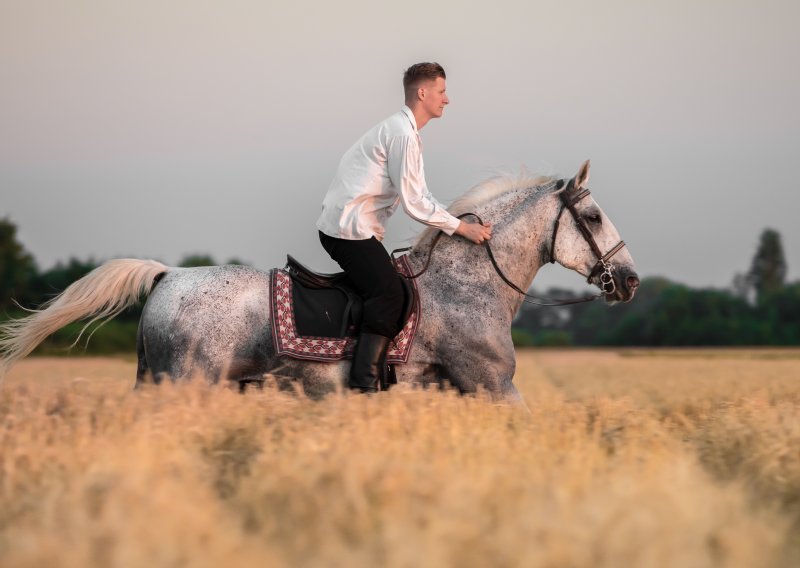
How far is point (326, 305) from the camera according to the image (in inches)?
271

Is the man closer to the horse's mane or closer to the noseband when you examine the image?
the horse's mane

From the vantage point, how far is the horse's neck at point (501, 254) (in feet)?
23.4

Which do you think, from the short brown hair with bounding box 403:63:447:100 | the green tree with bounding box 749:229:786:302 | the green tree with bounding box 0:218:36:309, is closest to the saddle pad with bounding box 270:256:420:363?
the short brown hair with bounding box 403:63:447:100

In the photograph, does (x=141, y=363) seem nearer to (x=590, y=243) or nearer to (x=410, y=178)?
(x=410, y=178)

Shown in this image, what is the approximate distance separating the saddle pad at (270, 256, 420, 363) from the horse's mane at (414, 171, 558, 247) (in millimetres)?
932

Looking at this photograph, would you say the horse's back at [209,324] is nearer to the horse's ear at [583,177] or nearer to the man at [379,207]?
the man at [379,207]

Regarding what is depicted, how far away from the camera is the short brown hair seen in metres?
6.91

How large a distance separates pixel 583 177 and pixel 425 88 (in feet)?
4.55

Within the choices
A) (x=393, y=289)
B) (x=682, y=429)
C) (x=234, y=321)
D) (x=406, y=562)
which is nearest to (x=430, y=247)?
(x=393, y=289)

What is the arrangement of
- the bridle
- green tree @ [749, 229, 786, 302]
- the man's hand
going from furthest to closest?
green tree @ [749, 229, 786, 302], the bridle, the man's hand

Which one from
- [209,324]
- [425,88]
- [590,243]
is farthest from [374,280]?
[590,243]

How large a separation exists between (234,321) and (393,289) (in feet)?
3.76

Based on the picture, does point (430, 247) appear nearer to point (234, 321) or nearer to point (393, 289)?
point (393, 289)

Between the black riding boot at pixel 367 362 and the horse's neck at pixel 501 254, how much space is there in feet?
2.16
